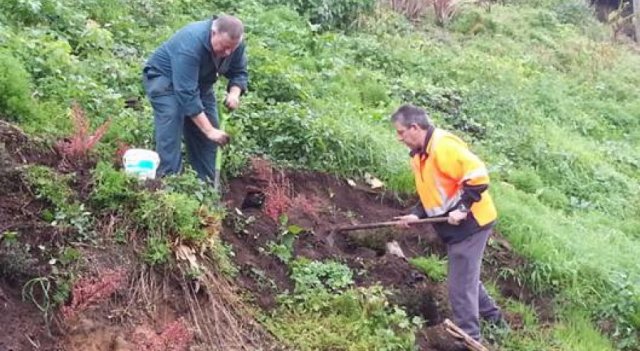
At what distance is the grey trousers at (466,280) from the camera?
585 centimetres

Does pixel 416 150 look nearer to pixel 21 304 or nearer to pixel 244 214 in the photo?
pixel 244 214

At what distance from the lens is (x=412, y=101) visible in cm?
1116

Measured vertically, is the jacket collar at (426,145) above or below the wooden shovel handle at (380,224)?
above

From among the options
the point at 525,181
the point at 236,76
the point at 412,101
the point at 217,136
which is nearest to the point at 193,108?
the point at 217,136

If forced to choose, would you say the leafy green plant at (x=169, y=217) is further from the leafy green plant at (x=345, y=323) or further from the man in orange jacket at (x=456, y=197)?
the man in orange jacket at (x=456, y=197)

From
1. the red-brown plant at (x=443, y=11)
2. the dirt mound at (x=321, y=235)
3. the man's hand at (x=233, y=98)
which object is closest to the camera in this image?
the dirt mound at (x=321, y=235)

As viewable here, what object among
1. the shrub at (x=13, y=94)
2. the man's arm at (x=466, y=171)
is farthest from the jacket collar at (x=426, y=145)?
the shrub at (x=13, y=94)

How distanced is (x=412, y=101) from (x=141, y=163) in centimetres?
572

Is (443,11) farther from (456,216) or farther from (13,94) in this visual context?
(456,216)

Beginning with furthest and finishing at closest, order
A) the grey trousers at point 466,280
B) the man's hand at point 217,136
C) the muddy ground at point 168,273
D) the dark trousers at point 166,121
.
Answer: the dark trousers at point 166,121, the man's hand at point 217,136, the grey trousers at point 466,280, the muddy ground at point 168,273

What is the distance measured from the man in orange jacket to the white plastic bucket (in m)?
1.66

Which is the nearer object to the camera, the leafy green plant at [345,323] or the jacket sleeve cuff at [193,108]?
the leafy green plant at [345,323]

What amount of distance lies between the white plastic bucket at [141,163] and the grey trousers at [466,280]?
2.08 m

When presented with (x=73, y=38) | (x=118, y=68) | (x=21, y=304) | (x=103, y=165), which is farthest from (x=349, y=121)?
(x=21, y=304)
